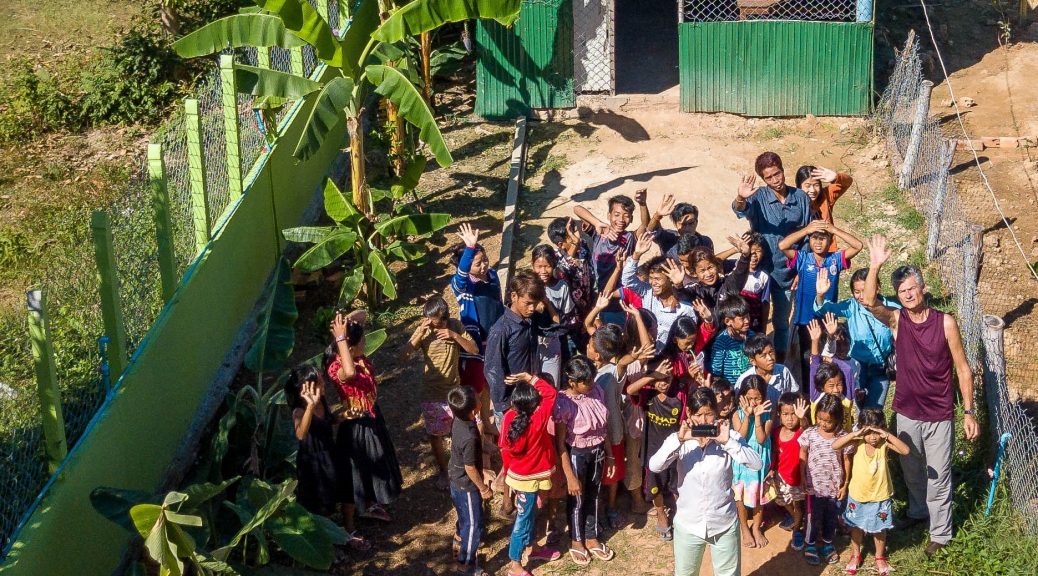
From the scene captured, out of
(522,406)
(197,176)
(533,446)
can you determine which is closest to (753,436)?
(533,446)

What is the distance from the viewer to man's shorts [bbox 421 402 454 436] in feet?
26.3

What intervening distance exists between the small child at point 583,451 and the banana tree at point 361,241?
2992mm

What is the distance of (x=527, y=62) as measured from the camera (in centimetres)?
1350

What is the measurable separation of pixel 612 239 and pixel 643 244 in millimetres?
264

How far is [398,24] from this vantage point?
9.79 meters

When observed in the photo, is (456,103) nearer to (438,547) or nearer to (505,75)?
(505,75)

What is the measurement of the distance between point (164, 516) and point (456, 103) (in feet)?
28.5

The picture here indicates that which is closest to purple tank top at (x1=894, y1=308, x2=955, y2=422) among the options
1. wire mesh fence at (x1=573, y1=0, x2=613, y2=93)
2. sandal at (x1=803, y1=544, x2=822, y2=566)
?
sandal at (x1=803, y1=544, x2=822, y2=566)

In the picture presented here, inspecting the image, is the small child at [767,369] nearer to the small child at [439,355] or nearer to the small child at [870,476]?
the small child at [870,476]

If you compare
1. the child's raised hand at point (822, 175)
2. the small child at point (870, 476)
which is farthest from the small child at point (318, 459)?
the child's raised hand at point (822, 175)

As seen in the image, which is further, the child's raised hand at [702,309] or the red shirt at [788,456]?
the child's raised hand at [702,309]

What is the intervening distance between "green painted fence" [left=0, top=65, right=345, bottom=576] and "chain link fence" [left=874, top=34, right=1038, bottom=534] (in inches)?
219

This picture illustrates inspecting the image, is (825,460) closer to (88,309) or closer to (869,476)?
(869,476)

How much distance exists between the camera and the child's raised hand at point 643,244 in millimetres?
8461
